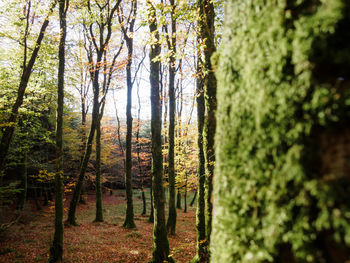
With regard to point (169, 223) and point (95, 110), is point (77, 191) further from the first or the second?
point (169, 223)

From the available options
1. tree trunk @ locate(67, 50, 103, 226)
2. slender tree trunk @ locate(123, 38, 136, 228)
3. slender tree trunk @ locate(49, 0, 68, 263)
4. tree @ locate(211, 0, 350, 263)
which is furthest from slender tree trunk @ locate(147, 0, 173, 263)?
tree trunk @ locate(67, 50, 103, 226)

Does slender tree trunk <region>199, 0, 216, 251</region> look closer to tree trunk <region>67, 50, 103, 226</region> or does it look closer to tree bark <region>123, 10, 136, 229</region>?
tree bark <region>123, 10, 136, 229</region>

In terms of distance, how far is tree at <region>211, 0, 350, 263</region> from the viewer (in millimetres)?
917

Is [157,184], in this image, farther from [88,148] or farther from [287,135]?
[88,148]

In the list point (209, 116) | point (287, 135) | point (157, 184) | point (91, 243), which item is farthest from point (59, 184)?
point (287, 135)

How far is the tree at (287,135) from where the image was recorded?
0.92 meters

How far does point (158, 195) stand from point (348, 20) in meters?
6.70

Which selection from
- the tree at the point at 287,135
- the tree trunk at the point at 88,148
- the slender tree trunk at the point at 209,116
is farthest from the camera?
the tree trunk at the point at 88,148

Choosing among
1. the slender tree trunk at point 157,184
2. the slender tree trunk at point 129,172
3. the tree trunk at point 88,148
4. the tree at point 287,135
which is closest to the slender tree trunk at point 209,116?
the slender tree trunk at point 157,184

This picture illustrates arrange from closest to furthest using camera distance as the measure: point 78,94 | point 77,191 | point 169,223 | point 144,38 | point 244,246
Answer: point 244,246, point 144,38, point 169,223, point 77,191, point 78,94

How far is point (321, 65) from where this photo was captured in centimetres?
98

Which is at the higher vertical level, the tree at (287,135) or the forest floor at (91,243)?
the tree at (287,135)

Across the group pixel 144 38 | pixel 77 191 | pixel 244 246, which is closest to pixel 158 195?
pixel 144 38

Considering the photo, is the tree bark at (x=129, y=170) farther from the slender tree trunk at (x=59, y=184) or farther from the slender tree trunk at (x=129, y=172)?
the slender tree trunk at (x=59, y=184)
